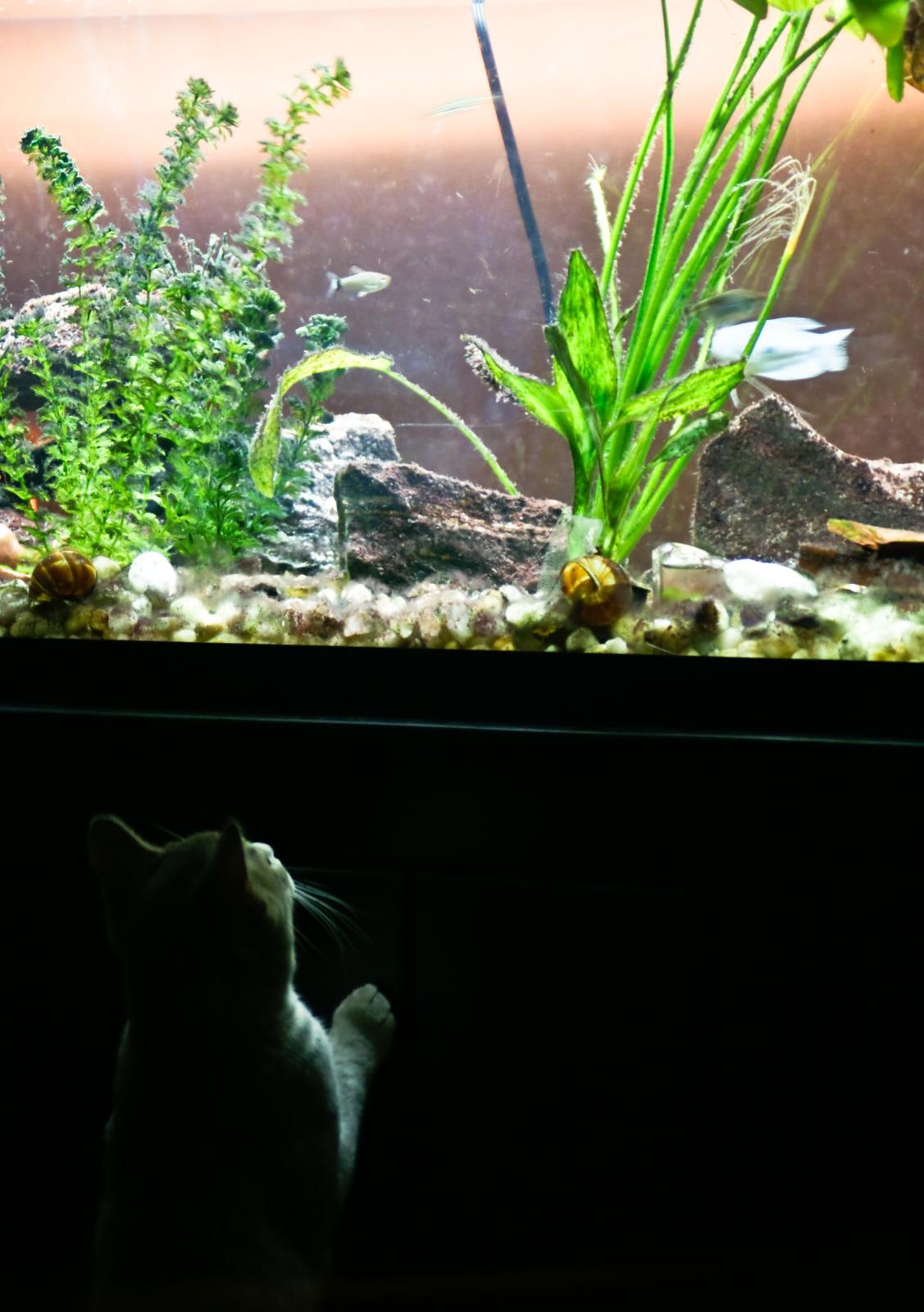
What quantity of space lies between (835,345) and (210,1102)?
5.15ft

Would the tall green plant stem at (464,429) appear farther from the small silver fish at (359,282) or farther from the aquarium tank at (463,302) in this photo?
the small silver fish at (359,282)

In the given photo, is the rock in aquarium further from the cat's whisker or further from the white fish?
the white fish

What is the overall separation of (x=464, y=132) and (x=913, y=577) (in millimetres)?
1152

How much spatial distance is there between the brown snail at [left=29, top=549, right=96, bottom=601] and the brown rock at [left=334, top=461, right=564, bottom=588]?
0.45 meters

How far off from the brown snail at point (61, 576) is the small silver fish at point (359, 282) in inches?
28.6

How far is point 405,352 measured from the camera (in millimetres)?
1634

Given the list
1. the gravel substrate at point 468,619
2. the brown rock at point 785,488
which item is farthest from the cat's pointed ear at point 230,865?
the brown rock at point 785,488

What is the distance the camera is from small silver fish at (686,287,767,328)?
4.78 ft

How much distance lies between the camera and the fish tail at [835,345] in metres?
1.51

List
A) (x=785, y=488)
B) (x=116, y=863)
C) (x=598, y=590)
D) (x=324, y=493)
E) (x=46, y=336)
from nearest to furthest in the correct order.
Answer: (x=116, y=863) < (x=598, y=590) < (x=785, y=488) < (x=324, y=493) < (x=46, y=336)

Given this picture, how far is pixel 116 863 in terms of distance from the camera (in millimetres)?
1132

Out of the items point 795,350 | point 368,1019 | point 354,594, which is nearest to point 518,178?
point 795,350

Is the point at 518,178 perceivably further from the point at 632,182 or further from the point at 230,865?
the point at 230,865

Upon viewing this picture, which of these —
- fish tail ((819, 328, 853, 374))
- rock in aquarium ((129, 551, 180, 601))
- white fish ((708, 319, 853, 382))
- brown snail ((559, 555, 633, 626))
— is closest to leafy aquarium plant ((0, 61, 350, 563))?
rock in aquarium ((129, 551, 180, 601))
